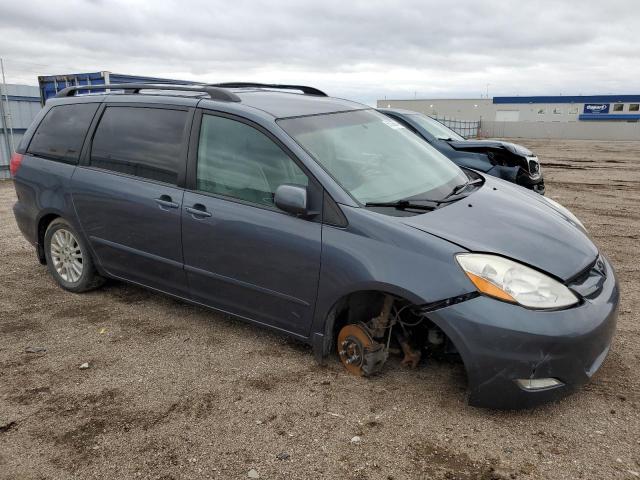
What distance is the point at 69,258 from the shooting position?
4621mm

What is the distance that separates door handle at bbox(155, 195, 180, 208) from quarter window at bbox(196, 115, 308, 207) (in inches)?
8.9

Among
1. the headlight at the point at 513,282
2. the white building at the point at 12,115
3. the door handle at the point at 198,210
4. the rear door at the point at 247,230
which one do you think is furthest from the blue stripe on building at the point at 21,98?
the headlight at the point at 513,282

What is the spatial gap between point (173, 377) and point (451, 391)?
1.74 meters

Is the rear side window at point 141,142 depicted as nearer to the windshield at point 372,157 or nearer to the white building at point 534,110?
the windshield at point 372,157

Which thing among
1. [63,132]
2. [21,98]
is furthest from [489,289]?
[21,98]

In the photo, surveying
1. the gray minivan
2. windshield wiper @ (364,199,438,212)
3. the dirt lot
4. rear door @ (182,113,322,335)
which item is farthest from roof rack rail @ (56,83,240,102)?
the dirt lot

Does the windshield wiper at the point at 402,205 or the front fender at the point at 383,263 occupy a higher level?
the windshield wiper at the point at 402,205

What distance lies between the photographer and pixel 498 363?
2.67 metres

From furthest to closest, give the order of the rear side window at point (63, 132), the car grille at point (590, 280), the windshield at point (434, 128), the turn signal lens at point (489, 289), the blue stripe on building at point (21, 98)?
1. the blue stripe on building at point (21, 98)
2. the windshield at point (434, 128)
3. the rear side window at point (63, 132)
4. the car grille at point (590, 280)
5. the turn signal lens at point (489, 289)

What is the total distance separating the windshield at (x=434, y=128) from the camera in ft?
27.5

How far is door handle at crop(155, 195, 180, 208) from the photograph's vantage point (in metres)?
3.66

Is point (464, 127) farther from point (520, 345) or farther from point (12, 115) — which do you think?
point (520, 345)

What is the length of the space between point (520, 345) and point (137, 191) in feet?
9.25

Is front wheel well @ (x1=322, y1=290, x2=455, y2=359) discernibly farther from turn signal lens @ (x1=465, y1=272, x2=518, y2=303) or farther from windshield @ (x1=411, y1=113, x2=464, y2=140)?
windshield @ (x1=411, y1=113, x2=464, y2=140)
